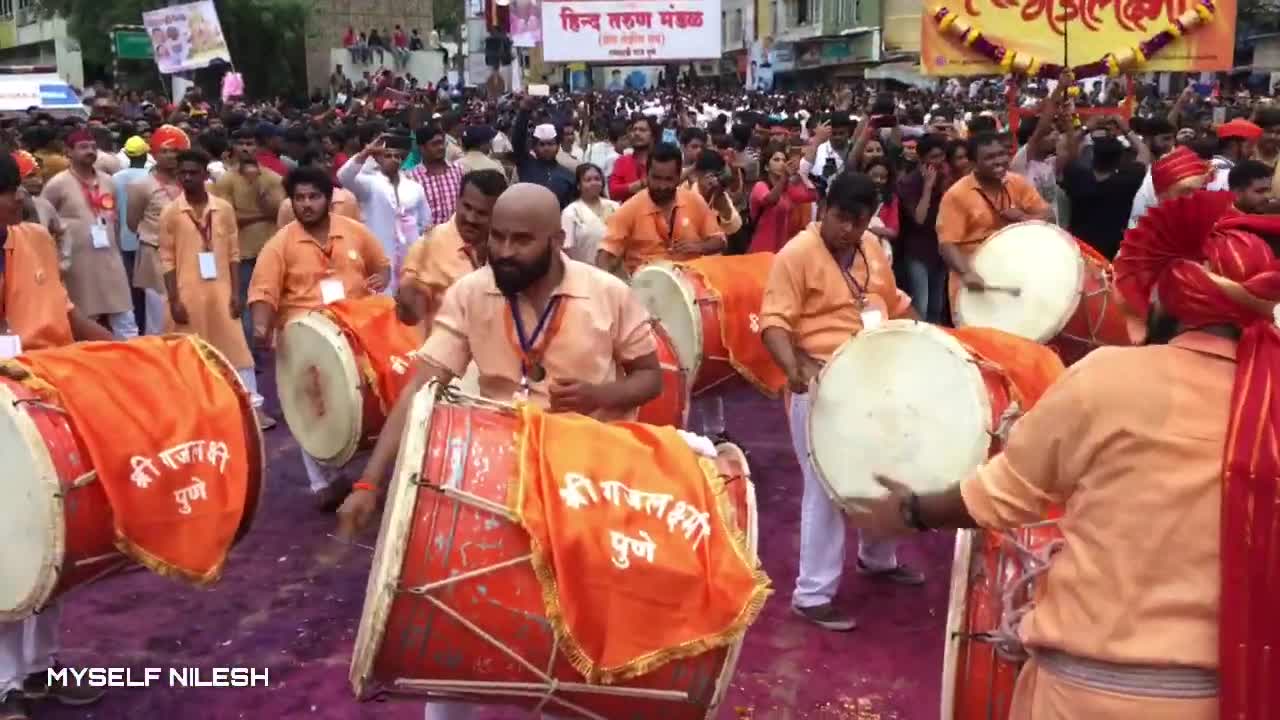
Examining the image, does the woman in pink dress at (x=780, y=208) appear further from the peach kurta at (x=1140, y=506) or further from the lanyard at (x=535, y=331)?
the peach kurta at (x=1140, y=506)

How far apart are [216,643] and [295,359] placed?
1.65 m

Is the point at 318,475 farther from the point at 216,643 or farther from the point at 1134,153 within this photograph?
the point at 1134,153

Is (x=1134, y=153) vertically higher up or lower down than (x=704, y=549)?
higher up

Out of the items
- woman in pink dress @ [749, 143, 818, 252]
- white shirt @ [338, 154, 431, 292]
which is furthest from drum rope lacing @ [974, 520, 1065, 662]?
white shirt @ [338, 154, 431, 292]

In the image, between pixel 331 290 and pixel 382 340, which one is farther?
pixel 331 290

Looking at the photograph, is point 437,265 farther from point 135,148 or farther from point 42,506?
point 135,148

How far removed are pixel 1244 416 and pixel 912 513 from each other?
2.36ft

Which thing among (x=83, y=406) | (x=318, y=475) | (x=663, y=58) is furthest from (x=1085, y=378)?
(x=663, y=58)

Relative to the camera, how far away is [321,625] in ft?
18.1

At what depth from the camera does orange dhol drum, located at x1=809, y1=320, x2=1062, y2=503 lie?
457 cm

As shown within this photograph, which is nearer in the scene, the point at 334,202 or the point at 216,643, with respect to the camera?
the point at 216,643

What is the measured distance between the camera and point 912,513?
2783 millimetres

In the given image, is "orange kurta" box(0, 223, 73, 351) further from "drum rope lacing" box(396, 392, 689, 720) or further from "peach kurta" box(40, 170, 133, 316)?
"peach kurta" box(40, 170, 133, 316)

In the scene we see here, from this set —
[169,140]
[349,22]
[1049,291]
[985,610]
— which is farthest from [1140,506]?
[349,22]
